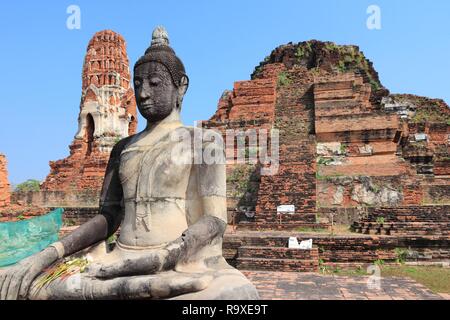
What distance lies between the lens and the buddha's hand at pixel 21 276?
2965 mm

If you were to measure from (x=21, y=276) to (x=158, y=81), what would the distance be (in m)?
1.70

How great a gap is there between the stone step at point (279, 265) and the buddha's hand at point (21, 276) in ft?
19.8

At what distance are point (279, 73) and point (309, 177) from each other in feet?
35.1

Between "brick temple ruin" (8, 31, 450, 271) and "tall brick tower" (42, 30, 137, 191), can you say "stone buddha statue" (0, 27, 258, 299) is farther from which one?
"tall brick tower" (42, 30, 137, 191)

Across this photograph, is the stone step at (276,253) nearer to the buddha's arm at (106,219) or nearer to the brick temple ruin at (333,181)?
the brick temple ruin at (333,181)

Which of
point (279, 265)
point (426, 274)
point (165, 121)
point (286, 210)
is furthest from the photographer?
point (286, 210)

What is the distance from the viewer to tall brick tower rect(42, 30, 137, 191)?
2398 centimetres

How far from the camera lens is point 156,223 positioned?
3.33 metres

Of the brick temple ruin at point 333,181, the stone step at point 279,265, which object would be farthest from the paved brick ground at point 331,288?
the brick temple ruin at point 333,181

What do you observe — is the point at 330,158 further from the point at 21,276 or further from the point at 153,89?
the point at 21,276

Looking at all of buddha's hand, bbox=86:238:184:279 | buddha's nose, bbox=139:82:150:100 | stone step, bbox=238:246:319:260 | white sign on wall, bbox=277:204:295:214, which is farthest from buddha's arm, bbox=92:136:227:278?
white sign on wall, bbox=277:204:295:214

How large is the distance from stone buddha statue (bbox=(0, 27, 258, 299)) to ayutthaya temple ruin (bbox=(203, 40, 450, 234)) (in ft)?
27.5

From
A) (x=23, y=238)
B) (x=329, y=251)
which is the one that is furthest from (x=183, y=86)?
(x=329, y=251)
